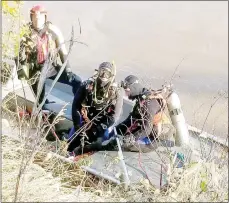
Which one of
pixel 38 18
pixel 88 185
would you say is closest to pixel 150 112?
pixel 88 185

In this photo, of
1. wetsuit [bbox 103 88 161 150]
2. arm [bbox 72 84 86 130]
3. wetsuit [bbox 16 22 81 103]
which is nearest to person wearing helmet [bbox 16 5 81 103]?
wetsuit [bbox 16 22 81 103]

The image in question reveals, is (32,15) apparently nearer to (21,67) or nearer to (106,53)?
(21,67)

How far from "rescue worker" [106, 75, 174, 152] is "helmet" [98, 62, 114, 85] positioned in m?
0.31

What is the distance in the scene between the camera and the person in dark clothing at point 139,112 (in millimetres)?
5328

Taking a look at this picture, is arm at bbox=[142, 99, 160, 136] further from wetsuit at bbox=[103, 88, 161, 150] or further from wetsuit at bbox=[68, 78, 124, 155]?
wetsuit at bbox=[68, 78, 124, 155]

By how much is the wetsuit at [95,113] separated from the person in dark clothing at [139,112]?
136 millimetres

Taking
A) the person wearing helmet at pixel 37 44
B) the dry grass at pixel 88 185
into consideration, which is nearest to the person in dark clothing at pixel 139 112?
the dry grass at pixel 88 185

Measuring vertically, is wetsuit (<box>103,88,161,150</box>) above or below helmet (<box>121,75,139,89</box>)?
below

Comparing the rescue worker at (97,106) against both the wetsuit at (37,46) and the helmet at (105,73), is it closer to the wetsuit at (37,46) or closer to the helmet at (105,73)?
the helmet at (105,73)

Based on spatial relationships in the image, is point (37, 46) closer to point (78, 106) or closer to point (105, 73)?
point (78, 106)

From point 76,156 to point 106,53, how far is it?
382 inches

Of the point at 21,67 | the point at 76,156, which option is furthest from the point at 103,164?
the point at 21,67

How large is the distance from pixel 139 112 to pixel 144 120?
15cm

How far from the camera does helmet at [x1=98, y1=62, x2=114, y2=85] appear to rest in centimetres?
549
